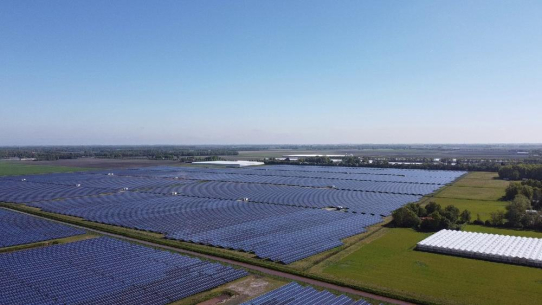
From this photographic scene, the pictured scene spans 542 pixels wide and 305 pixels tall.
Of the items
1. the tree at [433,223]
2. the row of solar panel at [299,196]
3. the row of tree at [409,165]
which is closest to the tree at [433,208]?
the tree at [433,223]

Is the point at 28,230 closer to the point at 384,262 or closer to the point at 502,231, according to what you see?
the point at 384,262

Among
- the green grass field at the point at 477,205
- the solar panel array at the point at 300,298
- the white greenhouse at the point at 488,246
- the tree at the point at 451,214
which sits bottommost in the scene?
the green grass field at the point at 477,205

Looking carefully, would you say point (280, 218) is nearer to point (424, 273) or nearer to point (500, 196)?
point (424, 273)

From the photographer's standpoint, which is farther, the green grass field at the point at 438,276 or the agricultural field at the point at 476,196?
the agricultural field at the point at 476,196

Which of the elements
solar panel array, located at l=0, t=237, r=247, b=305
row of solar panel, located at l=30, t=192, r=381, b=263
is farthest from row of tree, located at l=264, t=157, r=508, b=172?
solar panel array, located at l=0, t=237, r=247, b=305

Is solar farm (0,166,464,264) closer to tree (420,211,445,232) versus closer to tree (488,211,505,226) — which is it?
tree (420,211,445,232)

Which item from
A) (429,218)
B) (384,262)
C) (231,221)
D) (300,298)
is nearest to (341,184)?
(429,218)

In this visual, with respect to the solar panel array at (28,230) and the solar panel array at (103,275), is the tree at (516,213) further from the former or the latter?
the solar panel array at (28,230)
